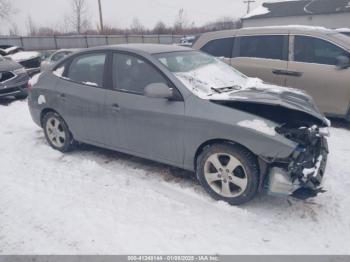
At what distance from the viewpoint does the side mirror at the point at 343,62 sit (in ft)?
18.5

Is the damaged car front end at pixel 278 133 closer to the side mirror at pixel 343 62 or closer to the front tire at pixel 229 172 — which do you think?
the front tire at pixel 229 172

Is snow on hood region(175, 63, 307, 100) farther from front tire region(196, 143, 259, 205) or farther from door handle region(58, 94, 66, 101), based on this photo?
door handle region(58, 94, 66, 101)

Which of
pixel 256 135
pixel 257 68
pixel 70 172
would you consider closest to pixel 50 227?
pixel 70 172

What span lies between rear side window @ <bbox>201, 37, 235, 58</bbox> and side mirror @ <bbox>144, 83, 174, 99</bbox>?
3.53 m

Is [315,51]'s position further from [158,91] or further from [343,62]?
[158,91]

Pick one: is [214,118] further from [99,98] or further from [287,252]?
[99,98]

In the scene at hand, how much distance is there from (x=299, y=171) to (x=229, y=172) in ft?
2.30

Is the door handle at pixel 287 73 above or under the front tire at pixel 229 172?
above

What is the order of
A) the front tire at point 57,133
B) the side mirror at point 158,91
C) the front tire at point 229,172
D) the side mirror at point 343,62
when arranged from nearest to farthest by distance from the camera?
the front tire at point 229,172 < the side mirror at point 158,91 < the front tire at point 57,133 < the side mirror at point 343,62

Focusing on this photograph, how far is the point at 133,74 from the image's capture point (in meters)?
4.17

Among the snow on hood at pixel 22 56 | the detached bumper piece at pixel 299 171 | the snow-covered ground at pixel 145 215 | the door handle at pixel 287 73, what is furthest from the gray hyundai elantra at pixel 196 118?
the snow on hood at pixel 22 56

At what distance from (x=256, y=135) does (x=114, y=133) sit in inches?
77.9

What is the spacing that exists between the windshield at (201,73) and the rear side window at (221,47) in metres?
2.25

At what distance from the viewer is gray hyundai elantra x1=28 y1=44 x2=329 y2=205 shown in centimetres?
325
